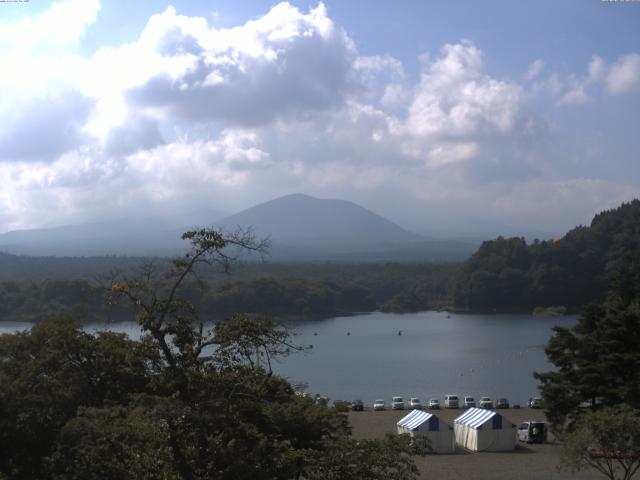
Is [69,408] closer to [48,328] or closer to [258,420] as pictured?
[48,328]

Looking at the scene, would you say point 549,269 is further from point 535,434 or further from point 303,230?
point 303,230

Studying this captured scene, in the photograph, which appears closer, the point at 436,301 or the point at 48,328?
the point at 48,328

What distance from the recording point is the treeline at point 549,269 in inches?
1773

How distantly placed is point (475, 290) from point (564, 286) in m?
5.19

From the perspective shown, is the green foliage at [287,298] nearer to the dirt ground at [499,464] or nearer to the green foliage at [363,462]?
the dirt ground at [499,464]

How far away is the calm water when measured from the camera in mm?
21078

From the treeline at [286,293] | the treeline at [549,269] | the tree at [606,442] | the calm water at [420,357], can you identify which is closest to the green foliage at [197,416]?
the tree at [606,442]

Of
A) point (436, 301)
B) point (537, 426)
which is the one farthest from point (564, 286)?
point (537, 426)

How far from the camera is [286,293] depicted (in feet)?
136

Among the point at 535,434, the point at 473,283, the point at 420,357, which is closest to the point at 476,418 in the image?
the point at 535,434

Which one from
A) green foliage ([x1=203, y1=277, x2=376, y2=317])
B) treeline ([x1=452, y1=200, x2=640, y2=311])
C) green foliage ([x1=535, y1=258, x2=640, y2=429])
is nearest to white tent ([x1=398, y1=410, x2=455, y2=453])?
green foliage ([x1=535, y1=258, x2=640, y2=429])

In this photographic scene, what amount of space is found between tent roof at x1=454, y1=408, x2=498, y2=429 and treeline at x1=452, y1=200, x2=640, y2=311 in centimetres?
3349

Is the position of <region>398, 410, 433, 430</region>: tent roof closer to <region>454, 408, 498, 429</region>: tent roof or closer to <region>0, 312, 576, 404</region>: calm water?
<region>454, 408, 498, 429</region>: tent roof

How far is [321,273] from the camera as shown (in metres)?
59.5
